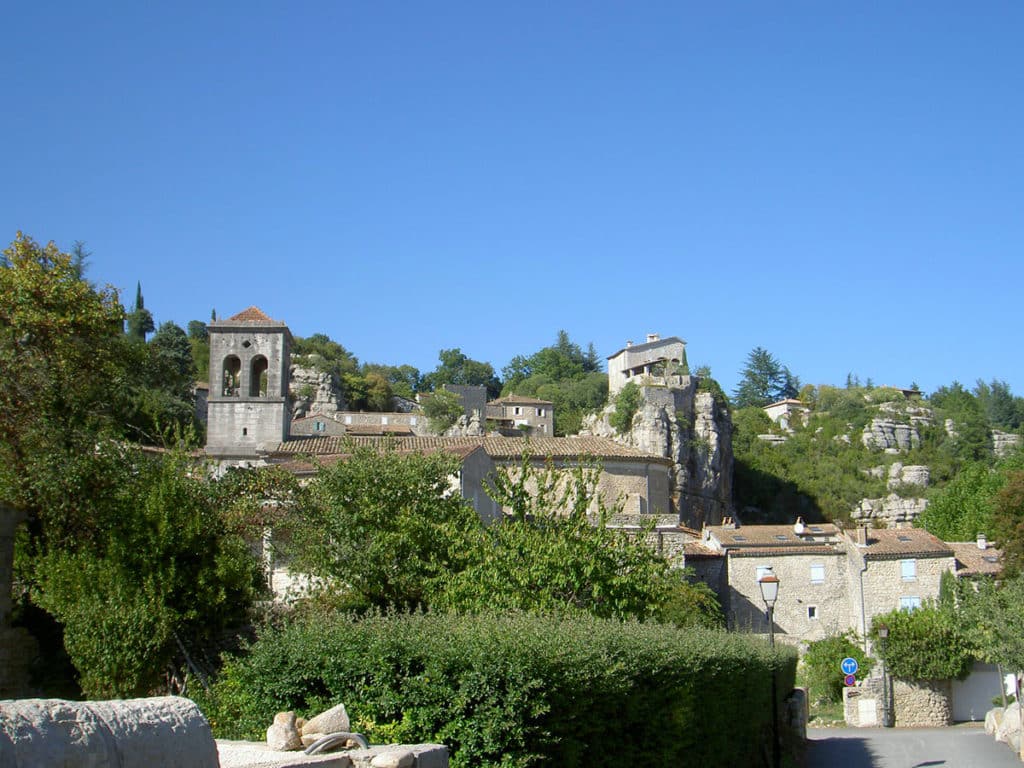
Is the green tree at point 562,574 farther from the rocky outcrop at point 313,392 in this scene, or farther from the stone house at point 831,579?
the rocky outcrop at point 313,392

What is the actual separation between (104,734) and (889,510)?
101861 mm

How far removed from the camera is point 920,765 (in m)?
25.5

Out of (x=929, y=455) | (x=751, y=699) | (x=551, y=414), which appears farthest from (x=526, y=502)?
(x=929, y=455)

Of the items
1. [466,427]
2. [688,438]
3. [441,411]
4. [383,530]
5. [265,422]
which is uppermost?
[441,411]

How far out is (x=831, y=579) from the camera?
4819cm

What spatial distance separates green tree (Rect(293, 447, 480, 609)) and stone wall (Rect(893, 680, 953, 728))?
24.2 metres

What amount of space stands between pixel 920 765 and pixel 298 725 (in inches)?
818

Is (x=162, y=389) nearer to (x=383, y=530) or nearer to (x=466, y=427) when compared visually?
(x=466, y=427)

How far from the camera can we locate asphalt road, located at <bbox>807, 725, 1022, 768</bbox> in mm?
26141

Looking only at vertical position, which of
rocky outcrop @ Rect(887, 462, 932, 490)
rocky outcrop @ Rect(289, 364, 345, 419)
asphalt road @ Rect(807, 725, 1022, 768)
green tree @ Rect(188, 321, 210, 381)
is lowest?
asphalt road @ Rect(807, 725, 1022, 768)

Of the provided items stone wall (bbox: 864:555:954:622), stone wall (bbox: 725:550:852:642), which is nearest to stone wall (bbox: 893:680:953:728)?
stone wall (bbox: 864:555:954:622)

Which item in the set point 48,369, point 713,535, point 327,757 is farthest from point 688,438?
point 327,757

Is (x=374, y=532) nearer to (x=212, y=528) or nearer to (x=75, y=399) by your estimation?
(x=212, y=528)

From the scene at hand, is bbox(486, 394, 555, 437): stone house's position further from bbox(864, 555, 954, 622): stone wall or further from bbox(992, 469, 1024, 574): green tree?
bbox(992, 469, 1024, 574): green tree
